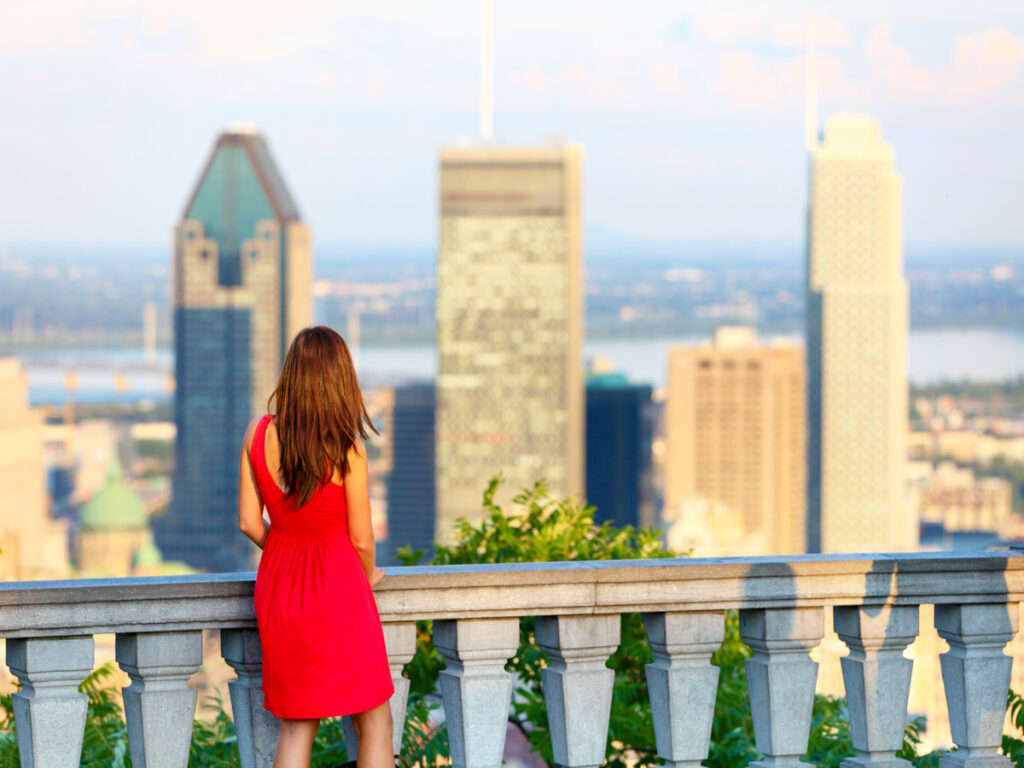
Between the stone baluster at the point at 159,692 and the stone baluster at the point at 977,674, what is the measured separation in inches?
97.4

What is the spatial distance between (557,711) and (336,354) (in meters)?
1.30

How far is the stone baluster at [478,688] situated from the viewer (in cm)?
456

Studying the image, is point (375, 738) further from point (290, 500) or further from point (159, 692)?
point (290, 500)

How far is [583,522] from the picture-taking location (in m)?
10.7

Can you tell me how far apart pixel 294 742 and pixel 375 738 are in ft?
0.79

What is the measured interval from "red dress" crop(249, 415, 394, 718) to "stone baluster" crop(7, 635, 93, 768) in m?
0.53

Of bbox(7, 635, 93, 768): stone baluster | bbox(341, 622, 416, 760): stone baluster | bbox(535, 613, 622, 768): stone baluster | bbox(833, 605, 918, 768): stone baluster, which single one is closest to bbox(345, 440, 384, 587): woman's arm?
bbox(341, 622, 416, 760): stone baluster

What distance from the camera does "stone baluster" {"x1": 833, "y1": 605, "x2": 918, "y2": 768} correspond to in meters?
4.85

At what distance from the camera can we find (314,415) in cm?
437

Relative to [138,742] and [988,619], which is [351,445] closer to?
[138,742]

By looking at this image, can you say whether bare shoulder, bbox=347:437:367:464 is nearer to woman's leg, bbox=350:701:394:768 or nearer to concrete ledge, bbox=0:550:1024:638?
concrete ledge, bbox=0:550:1024:638

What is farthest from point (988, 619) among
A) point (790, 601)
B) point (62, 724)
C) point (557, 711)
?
point (62, 724)

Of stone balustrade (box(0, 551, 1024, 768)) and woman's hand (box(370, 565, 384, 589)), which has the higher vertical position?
woman's hand (box(370, 565, 384, 589))

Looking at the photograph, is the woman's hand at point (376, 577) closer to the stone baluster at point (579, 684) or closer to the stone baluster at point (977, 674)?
the stone baluster at point (579, 684)
